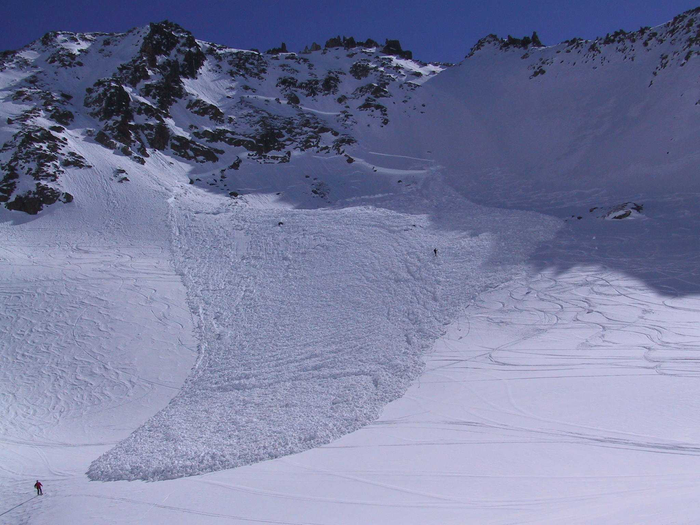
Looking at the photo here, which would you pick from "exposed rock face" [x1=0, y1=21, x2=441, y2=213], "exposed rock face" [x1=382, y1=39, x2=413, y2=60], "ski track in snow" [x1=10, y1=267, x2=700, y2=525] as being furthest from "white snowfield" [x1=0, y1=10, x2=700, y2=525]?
"exposed rock face" [x1=382, y1=39, x2=413, y2=60]

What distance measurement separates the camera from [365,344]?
16.7 metres

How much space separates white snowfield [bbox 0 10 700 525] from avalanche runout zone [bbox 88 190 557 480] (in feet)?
0.38

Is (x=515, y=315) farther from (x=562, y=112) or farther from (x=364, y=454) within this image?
(x=562, y=112)

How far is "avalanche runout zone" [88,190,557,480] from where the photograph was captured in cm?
1217

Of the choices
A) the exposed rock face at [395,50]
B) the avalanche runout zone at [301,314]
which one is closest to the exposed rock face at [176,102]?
the exposed rock face at [395,50]

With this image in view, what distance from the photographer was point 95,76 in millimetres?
44969

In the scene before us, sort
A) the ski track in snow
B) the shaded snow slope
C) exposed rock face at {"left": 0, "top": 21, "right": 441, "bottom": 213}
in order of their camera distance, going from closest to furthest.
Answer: the ski track in snow
the shaded snow slope
exposed rock face at {"left": 0, "top": 21, "right": 441, "bottom": 213}

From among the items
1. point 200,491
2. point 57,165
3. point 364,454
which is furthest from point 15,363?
point 57,165

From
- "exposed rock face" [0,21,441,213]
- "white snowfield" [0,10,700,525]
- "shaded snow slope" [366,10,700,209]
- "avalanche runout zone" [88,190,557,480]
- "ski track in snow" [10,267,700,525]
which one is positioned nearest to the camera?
"ski track in snow" [10,267,700,525]

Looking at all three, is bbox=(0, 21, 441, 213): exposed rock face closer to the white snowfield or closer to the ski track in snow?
the white snowfield

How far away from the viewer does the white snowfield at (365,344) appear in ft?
29.7

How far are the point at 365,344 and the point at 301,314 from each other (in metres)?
4.25

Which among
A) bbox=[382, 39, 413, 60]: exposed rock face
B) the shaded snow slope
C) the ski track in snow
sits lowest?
the ski track in snow

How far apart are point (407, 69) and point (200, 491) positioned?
6639 cm
